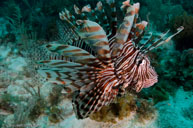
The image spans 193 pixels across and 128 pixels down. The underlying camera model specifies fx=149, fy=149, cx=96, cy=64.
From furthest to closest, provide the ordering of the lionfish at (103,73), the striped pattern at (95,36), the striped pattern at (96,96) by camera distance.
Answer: the striped pattern at (96,96), the lionfish at (103,73), the striped pattern at (95,36)

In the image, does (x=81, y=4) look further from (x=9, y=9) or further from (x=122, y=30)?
(x=122, y=30)

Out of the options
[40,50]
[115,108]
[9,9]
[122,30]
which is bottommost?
[115,108]

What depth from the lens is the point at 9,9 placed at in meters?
10.4

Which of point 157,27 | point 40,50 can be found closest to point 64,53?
point 40,50

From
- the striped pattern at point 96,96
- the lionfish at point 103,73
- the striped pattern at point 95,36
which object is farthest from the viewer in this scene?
the striped pattern at point 96,96

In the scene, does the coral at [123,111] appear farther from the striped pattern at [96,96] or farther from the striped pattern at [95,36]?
the striped pattern at [95,36]

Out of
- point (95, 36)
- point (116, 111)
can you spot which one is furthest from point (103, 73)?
point (116, 111)

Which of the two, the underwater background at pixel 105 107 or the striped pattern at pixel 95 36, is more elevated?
the striped pattern at pixel 95 36

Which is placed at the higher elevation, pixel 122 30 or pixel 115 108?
pixel 122 30

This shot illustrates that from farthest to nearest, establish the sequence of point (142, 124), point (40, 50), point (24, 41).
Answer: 1. point (24, 41)
2. point (40, 50)
3. point (142, 124)

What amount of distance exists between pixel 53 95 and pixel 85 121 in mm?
1180

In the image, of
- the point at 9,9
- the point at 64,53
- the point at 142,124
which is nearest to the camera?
the point at 64,53

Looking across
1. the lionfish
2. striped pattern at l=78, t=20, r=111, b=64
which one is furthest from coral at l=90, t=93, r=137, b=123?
striped pattern at l=78, t=20, r=111, b=64

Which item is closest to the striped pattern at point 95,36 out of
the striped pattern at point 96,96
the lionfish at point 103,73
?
the lionfish at point 103,73
